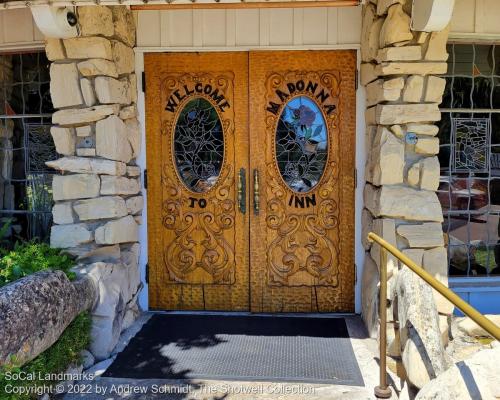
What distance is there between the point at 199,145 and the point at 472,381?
304cm

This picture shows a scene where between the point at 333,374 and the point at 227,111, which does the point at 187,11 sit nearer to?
the point at 227,111

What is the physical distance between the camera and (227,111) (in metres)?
4.34

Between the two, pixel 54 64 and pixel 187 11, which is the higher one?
pixel 187 11

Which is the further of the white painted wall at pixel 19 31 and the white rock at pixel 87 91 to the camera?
the white painted wall at pixel 19 31

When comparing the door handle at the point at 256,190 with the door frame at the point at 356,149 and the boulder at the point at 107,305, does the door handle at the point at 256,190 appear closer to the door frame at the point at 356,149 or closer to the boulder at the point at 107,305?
the door frame at the point at 356,149

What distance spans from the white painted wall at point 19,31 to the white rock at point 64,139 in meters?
1.02

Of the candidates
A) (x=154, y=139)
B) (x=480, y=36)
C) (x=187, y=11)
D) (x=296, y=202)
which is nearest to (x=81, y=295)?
(x=154, y=139)

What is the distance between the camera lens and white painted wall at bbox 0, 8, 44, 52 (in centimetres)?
428

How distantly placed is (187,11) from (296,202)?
75.7 inches

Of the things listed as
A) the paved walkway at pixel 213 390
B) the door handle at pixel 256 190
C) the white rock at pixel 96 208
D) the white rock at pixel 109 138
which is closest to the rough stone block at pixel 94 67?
the white rock at pixel 109 138

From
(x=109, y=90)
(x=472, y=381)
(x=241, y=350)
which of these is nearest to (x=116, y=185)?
(x=109, y=90)

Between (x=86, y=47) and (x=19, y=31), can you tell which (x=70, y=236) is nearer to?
(x=86, y=47)

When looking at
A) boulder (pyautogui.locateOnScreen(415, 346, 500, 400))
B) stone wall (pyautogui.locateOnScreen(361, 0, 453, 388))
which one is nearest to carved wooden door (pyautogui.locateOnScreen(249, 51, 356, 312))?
stone wall (pyautogui.locateOnScreen(361, 0, 453, 388))

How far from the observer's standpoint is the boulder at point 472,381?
185cm
